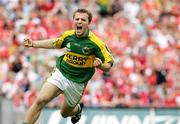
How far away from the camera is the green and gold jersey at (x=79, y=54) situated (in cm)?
1552

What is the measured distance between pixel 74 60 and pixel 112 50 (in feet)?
30.9

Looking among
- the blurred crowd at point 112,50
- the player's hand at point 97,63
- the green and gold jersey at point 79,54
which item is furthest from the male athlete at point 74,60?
the blurred crowd at point 112,50

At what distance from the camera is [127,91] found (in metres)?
23.1

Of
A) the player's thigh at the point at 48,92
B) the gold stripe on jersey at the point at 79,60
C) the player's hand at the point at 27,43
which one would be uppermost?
the player's hand at the point at 27,43

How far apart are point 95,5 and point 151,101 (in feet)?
16.5

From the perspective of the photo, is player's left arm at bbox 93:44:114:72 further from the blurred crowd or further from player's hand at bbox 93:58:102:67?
the blurred crowd

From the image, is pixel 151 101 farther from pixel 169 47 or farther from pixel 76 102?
pixel 76 102

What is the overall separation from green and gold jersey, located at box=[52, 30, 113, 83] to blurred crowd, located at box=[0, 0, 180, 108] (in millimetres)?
5532

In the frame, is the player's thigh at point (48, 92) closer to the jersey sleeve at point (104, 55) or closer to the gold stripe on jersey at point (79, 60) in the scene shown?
the gold stripe on jersey at point (79, 60)

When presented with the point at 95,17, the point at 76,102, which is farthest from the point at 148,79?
the point at 76,102

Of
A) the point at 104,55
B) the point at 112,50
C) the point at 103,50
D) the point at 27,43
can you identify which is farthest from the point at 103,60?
the point at 112,50

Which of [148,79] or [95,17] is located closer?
[148,79]

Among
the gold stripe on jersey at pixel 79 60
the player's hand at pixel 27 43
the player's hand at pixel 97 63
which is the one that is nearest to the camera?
the player's hand at pixel 97 63

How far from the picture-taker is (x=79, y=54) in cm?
1557
